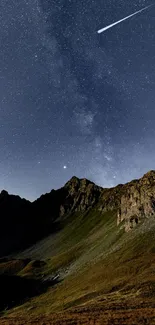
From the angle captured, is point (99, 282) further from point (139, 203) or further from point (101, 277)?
point (139, 203)

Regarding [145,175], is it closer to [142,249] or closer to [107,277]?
[142,249]

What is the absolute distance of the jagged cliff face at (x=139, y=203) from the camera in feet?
442

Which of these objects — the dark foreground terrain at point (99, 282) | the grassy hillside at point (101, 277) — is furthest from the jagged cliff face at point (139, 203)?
the grassy hillside at point (101, 277)

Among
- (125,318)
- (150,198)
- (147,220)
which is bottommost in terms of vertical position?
(125,318)

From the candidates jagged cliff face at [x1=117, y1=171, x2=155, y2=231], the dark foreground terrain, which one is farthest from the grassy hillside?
jagged cliff face at [x1=117, y1=171, x2=155, y2=231]

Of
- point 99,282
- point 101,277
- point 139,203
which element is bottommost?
point 99,282

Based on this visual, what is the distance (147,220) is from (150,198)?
1926 cm

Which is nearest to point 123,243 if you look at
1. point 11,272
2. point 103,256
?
point 103,256

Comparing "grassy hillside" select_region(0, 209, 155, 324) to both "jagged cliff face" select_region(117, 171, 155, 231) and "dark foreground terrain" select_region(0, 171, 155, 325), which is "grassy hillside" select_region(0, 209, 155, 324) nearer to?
"dark foreground terrain" select_region(0, 171, 155, 325)

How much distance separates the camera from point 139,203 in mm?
152625

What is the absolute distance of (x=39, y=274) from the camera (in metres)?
140

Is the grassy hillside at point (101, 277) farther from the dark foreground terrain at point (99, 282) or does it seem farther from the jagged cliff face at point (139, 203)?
the jagged cliff face at point (139, 203)

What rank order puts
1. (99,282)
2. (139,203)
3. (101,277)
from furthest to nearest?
(139,203)
(101,277)
(99,282)

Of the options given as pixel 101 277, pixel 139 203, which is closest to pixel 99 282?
pixel 101 277
